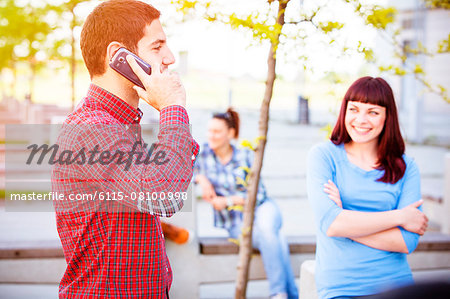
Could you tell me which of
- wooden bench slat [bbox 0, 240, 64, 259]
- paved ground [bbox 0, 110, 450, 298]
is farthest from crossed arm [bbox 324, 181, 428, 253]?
wooden bench slat [bbox 0, 240, 64, 259]

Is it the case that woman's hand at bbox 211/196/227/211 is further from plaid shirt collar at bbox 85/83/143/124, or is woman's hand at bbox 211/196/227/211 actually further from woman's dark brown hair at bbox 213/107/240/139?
plaid shirt collar at bbox 85/83/143/124

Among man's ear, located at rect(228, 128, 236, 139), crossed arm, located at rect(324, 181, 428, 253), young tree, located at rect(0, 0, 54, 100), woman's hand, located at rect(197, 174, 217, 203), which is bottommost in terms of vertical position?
crossed arm, located at rect(324, 181, 428, 253)

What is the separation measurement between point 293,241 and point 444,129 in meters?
16.7

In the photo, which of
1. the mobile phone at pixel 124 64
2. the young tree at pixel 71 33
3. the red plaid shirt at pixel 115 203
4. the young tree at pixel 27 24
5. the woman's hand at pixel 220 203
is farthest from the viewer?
the young tree at pixel 27 24

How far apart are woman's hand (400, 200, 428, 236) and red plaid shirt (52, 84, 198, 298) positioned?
53.6 inches

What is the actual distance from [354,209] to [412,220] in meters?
0.29

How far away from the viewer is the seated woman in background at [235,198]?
3.73 meters

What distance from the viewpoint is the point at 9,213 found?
7.10 meters

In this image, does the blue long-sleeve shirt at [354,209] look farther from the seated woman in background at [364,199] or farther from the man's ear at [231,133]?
the man's ear at [231,133]

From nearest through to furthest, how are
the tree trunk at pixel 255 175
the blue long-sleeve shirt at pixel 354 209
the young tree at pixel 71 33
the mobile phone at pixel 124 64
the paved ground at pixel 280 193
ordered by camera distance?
the mobile phone at pixel 124 64 < the blue long-sleeve shirt at pixel 354 209 < the tree trunk at pixel 255 175 < the paved ground at pixel 280 193 < the young tree at pixel 71 33

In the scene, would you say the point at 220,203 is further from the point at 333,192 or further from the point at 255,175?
the point at 333,192

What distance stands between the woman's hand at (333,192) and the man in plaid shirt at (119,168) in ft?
3.72

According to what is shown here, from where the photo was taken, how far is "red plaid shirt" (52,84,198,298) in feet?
4.20

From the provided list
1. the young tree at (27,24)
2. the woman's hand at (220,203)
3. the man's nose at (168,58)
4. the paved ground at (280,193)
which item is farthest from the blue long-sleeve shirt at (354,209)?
the young tree at (27,24)
